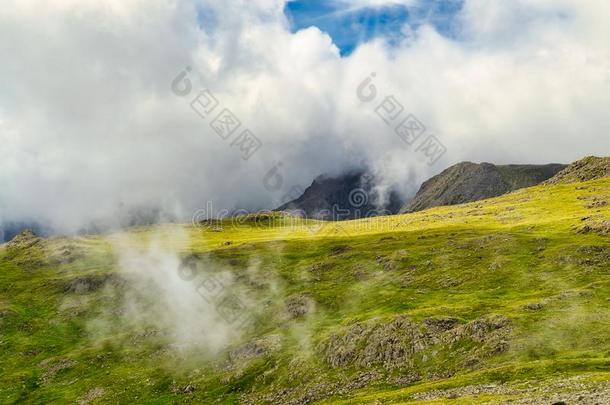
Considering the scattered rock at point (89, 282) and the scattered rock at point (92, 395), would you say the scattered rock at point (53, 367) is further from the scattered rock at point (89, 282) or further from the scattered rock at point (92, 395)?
the scattered rock at point (89, 282)

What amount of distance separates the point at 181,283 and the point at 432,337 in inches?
3194

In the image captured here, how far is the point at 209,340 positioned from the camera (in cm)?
10175

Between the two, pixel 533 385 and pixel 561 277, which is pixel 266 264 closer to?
pixel 561 277

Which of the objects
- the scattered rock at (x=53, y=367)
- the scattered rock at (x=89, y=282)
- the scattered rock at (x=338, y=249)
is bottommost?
the scattered rock at (x=53, y=367)

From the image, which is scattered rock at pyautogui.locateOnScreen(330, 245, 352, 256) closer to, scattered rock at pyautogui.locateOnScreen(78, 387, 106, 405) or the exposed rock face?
the exposed rock face

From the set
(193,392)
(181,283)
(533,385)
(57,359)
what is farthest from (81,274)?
(533,385)

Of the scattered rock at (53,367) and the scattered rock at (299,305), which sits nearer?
the scattered rock at (53,367)

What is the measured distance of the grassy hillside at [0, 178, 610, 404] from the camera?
67812 mm

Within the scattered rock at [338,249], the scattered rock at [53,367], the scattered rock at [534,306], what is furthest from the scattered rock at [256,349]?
the scattered rock at [338,249]

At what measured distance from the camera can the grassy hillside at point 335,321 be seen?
6781cm

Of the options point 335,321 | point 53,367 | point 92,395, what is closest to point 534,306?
point 335,321

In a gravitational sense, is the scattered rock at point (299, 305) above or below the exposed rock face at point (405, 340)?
above

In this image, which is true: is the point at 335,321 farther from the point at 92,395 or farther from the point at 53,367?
the point at 53,367

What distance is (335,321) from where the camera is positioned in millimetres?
98250
